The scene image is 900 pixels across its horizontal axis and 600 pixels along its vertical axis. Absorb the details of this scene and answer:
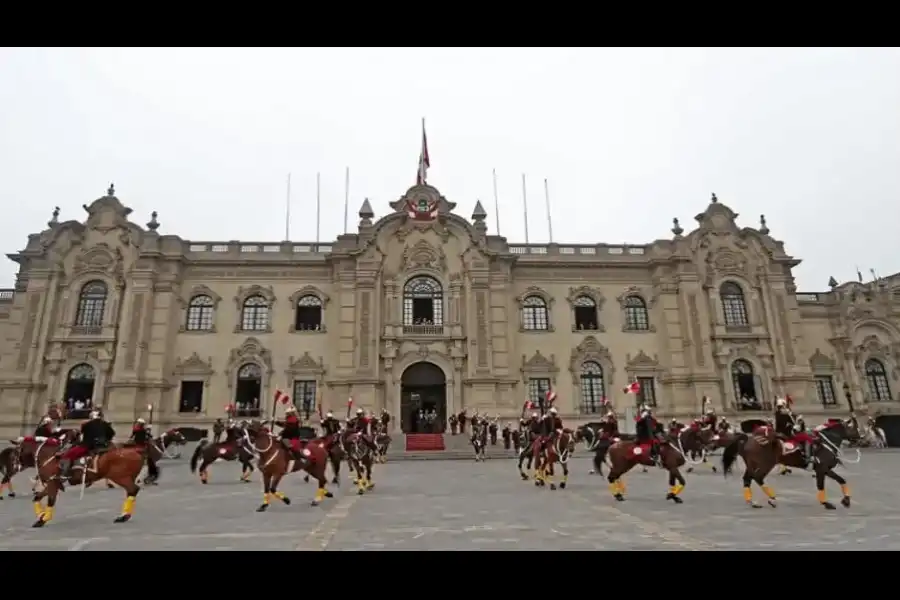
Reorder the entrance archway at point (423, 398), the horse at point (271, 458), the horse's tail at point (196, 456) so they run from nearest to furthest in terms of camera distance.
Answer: the horse at point (271, 458)
the horse's tail at point (196, 456)
the entrance archway at point (423, 398)

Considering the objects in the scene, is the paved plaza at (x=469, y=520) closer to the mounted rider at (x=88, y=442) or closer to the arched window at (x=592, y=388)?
the mounted rider at (x=88, y=442)

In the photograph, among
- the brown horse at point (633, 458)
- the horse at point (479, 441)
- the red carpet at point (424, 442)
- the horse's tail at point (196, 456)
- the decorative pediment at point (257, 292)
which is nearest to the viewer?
the brown horse at point (633, 458)

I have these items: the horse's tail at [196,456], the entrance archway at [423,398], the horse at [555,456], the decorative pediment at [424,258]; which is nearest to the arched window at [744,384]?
the entrance archway at [423,398]

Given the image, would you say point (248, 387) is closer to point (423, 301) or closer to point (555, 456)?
point (423, 301)

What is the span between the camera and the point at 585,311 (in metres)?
33.0

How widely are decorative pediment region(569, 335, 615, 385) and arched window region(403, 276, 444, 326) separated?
8.02 meters

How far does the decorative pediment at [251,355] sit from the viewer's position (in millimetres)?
30281

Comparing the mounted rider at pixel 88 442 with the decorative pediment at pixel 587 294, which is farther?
the decorative pediment at pixel 587 294

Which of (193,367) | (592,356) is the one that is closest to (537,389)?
(592,356)

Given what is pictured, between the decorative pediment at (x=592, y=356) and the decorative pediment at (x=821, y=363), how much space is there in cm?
1253

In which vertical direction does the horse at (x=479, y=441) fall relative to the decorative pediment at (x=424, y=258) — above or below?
below
